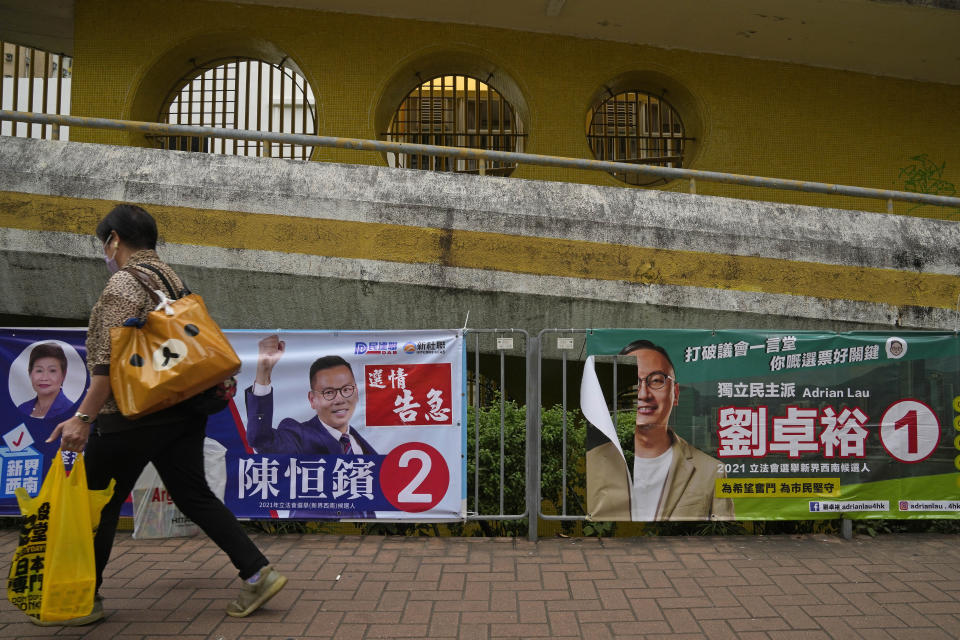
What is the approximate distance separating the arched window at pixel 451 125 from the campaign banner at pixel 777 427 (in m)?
7.63

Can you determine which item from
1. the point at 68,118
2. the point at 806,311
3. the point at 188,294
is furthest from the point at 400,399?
the point at 68,118

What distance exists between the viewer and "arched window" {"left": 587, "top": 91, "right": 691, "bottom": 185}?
12.6m

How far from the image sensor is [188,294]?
372 cm

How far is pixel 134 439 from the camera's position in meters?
3.47

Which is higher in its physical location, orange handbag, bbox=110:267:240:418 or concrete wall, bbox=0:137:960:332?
concrete wall, bbox=0:137:960:332

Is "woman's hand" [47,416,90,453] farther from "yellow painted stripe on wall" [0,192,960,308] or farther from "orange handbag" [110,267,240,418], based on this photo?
"yellow painted stripe on wall" [0,192,960,308]

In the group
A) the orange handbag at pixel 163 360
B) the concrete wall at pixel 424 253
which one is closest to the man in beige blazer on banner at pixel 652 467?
the concrete wall at pixel 424 253

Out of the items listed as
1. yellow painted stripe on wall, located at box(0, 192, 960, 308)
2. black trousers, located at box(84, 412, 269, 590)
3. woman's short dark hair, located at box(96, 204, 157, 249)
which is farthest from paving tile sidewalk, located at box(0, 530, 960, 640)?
yellow painted stripe on wall, located at box(0, 192, 960, 308)

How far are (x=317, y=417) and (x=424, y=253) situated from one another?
2.53 m

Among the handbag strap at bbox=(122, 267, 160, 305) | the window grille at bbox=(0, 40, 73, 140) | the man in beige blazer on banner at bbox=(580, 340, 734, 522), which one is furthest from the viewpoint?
the window grille at bbox=(0, 40, 73, 140)

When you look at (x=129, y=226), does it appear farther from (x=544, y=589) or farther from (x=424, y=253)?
(x=424, y=253)

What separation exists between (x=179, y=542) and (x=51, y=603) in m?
1.79

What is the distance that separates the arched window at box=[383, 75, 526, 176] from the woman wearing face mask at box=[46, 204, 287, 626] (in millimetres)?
8605

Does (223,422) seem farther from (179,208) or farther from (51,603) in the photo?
(179,208)
